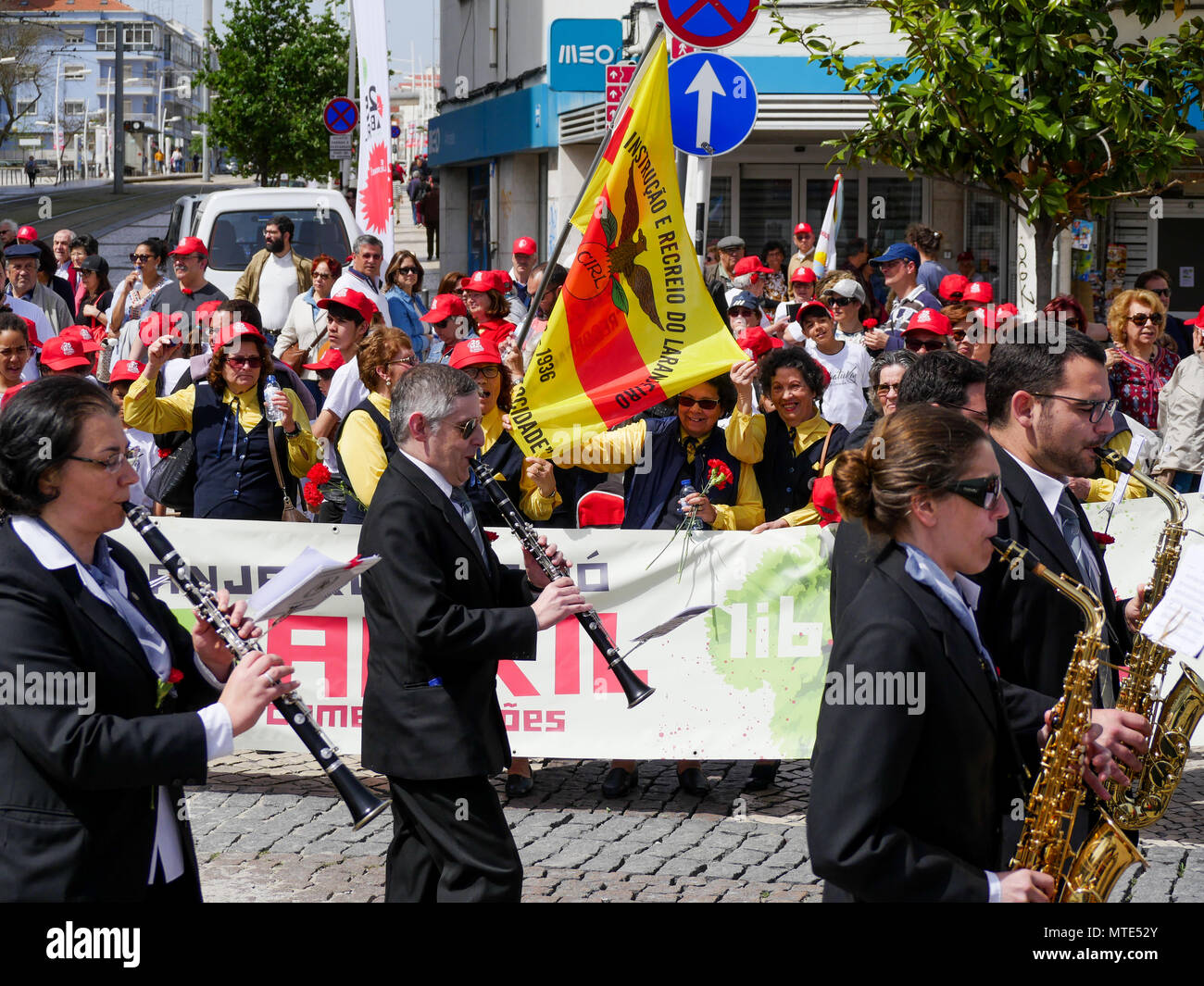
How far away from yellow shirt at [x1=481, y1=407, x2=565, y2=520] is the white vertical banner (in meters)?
6.88

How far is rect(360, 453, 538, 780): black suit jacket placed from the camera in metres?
4.29

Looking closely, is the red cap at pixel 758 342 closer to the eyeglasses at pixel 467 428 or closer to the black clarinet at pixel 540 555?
the black clarinet at pixel 540 555

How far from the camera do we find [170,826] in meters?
3.39

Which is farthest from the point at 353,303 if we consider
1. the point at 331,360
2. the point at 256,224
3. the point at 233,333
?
the point at 256,224

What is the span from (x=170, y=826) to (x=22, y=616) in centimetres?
63

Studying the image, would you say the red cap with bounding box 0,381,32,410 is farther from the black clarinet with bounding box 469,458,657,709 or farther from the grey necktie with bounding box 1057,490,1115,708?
the grey necktie with bounding box 1057,490,1115,708

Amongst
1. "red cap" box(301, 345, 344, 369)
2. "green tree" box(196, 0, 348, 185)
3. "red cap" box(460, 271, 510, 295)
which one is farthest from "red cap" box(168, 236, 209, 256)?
"green tree" box(196, 0, 348, 185)

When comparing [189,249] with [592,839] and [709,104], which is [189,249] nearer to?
[709,104]

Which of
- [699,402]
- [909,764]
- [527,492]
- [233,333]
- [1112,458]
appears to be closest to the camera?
[909,764]

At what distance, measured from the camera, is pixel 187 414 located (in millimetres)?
7590

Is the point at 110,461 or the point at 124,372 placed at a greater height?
the point at 124,372

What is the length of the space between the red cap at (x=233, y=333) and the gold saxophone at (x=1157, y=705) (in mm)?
4520

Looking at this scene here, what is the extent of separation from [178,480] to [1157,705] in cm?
496
